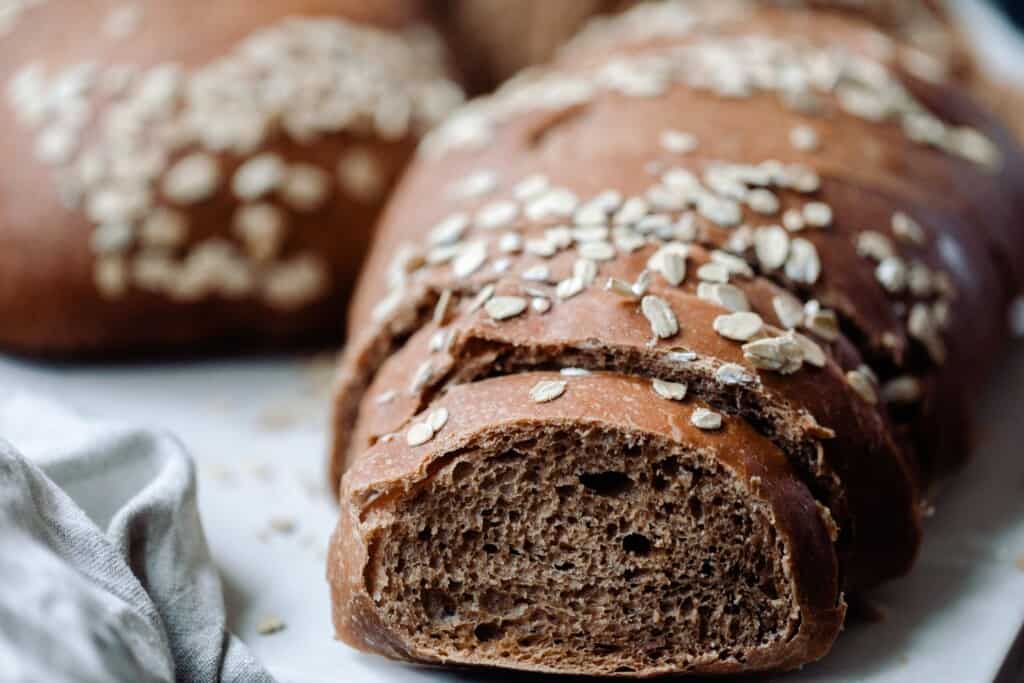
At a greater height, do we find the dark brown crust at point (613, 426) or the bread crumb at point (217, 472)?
the dark brown crust at point (613, 426)

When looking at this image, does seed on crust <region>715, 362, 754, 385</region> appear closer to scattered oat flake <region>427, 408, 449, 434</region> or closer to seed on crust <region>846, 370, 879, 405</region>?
seed on crust <region>846, 370, 879, 405</region>

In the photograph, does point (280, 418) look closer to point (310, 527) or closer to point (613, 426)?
point (310, 527)

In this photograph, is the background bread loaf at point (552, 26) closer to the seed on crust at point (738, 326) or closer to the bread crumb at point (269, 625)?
the seed on crust at point (738, 326)

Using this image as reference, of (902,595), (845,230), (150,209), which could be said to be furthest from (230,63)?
(902,595)

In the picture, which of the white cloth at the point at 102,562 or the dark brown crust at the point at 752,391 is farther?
the dark brown crust at the point at 752,391

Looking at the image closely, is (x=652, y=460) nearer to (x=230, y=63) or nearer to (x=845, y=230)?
(x=845, y=230)

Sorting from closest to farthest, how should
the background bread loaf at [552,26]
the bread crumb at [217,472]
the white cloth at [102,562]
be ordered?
the white cloth at [102,562] < the bread crumb at [217,472] < the background bread loaf at [552,26]

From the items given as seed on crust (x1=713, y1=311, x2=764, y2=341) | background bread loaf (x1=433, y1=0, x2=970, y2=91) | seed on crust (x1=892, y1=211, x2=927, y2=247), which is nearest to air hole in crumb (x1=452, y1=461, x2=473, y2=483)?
seed on crust (x1=713, y1=311, x2=764, y2=341)

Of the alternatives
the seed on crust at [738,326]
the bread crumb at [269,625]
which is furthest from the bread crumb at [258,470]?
the seed on crust at [738,326]
